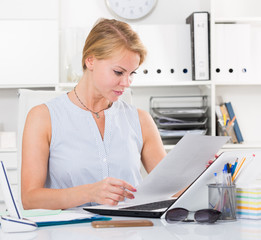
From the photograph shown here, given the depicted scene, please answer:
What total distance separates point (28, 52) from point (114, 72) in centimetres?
140

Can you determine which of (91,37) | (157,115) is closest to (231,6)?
(157,115)

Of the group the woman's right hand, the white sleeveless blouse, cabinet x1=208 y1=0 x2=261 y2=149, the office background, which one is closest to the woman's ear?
the white sleeveless blouse

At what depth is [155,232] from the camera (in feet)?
3.23

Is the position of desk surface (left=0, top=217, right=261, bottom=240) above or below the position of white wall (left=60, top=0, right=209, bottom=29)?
below

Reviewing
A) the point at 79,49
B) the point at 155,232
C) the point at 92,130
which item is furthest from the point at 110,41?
the point at 79,49

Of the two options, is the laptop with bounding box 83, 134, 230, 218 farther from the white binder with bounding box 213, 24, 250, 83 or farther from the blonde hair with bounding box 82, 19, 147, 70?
the white binder with bounding box 213, 24, 250, 83

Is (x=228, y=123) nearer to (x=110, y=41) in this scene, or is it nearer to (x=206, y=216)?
(x=110, y=41)

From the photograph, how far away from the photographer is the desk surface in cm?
94

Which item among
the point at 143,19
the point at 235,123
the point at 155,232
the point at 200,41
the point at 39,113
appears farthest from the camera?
the point at 143,19

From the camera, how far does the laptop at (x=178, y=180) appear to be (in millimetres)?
1140

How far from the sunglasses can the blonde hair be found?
730 mm

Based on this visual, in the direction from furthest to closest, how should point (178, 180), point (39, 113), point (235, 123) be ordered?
Result: point (235, 123) → point (39, 113) → point (178, 180)

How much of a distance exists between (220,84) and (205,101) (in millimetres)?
163

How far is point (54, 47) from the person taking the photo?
2.94 m
